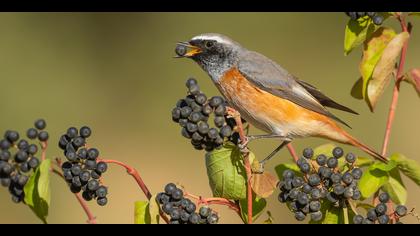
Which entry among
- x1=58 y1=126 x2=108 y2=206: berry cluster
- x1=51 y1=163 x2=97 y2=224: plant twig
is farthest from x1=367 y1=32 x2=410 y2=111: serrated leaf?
x1=51 y1=163 x2=97 y2=224: plant twig

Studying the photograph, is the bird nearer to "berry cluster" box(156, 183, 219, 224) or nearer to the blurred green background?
"berry cluster" box(156, 183, 219, 224)

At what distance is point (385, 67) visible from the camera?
305 centimetres

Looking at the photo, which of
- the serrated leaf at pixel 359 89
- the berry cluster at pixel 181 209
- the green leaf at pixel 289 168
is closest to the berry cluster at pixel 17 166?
the berry cluster at pixel 181 209

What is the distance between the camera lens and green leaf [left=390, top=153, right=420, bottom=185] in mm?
2779

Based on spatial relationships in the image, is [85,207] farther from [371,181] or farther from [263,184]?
[371,181]

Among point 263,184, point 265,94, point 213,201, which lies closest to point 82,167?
point 213,201

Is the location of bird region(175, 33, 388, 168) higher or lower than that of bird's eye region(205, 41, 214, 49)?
lower

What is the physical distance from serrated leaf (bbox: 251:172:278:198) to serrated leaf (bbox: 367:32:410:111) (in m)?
0.69

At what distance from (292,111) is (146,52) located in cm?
500

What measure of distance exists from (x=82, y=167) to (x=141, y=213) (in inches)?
11.4

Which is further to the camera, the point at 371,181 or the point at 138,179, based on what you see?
the point at 371,181

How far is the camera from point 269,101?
169 inches

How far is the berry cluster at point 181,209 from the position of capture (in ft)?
8.29
